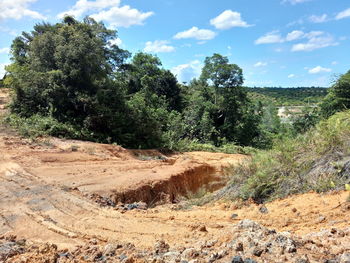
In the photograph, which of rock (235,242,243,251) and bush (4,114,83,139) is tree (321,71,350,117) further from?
rock (235,242,243,251)

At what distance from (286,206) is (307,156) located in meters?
1.31

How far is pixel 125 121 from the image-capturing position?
15820 mm

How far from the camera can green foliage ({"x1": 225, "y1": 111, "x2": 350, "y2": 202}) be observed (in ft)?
17.7

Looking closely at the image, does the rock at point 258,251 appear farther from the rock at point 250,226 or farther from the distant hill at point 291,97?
the distant hill at point 291,97

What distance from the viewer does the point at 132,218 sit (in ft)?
17.7

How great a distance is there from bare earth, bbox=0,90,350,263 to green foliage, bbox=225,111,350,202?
28cm

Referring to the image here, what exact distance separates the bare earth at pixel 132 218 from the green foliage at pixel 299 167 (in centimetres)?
28

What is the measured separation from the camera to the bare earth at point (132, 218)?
3.35 meters

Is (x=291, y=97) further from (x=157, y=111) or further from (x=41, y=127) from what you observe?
(x=41, y=127)

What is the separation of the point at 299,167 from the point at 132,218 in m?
2.98

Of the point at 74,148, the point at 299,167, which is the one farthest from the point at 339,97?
the point at 299,167

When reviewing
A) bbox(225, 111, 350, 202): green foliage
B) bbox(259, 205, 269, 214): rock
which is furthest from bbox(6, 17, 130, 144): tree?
bbox(259, 205, 269, 214): rock

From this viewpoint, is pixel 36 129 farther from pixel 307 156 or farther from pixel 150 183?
pixel 307 156

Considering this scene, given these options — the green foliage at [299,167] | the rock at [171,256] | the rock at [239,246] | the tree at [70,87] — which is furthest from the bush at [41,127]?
the rock at [239,246]
